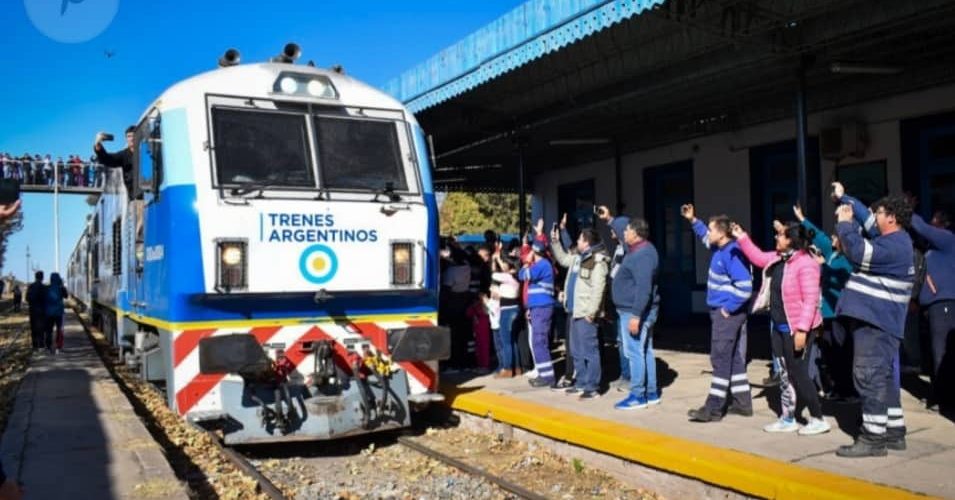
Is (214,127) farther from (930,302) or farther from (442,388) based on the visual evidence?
(930,302)

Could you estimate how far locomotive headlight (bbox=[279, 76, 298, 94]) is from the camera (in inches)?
284

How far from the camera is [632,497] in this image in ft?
18.9

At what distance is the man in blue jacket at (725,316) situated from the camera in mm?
6676

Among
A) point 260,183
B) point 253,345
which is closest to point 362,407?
point 253,345

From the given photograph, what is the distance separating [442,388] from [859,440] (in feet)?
15.1

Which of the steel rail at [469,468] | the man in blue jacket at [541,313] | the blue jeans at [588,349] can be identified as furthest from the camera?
the man in blue jacket at [541,313]

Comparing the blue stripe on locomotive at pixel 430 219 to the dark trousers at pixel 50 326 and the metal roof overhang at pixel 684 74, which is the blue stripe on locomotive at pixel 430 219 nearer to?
the metal roof overhang at pixel 684 74

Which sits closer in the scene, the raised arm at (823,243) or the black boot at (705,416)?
the black boot at (705,416)

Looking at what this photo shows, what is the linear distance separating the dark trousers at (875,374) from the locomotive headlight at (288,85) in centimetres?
495

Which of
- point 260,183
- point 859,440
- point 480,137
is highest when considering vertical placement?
point 480,137

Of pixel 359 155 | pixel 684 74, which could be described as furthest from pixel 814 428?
pixel 684 74

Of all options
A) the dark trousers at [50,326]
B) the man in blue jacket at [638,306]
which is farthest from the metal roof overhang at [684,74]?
the dark trousers at [50,326]

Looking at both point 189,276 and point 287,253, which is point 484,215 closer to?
point 287,253

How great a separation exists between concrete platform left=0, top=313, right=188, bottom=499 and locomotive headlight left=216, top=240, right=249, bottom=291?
139 centimetres
